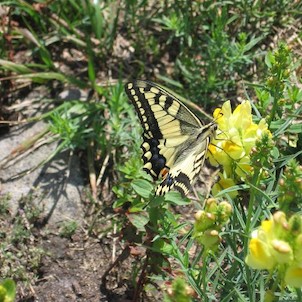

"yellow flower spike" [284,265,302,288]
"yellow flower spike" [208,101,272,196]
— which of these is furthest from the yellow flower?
"yellow flower spike" [208,101,272,196]

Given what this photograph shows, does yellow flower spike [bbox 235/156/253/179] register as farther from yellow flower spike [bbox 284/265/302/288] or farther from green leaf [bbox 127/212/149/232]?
green leaf [bbox 127/212/149/232]

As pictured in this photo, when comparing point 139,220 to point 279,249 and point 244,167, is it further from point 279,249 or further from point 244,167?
point 279,249

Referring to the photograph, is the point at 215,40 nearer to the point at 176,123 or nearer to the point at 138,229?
the point at 176,123

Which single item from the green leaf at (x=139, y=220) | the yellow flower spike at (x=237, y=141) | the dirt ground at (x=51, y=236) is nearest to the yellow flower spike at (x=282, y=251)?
the yellow flower spike at (x=237, y=141)

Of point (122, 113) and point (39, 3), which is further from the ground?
point (39, 3)

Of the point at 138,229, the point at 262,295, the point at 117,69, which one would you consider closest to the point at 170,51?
the point at 117,69

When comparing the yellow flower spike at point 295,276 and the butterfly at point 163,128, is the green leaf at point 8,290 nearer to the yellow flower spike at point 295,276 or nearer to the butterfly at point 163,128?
the yellow flower spike at point 295,276

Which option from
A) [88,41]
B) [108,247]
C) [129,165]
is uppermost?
[88,41]
